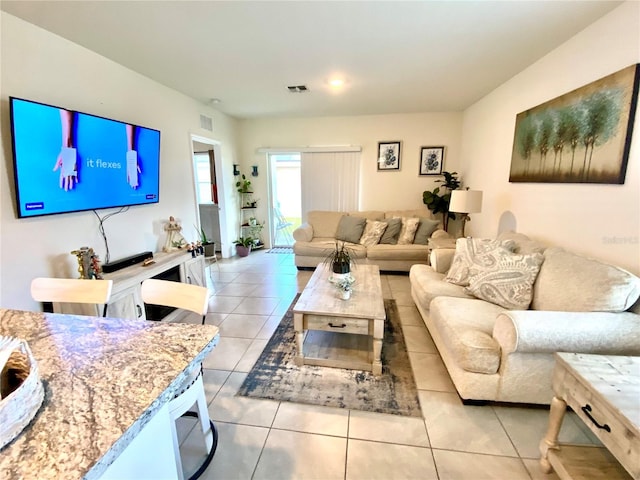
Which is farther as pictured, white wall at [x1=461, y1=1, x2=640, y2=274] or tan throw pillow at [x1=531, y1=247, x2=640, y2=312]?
white wall at [x1=461, y1=1, x2=640, y2=274]

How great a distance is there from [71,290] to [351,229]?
350 cm

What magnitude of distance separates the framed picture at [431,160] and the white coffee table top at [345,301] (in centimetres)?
298

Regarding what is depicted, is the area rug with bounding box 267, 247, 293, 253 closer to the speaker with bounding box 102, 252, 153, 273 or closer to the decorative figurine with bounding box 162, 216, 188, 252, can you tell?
the decorative figurine with bounding box 162, 216, 188, 252

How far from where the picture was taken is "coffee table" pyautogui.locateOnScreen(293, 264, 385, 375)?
6.66 ft

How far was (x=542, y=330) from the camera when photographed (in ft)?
5.12

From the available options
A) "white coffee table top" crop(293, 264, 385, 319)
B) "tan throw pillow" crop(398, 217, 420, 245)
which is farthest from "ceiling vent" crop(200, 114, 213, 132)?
"tan throw pillow" crop(398, 217, 420, 245)

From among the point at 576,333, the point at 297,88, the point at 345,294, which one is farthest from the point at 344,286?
the point at 297,88

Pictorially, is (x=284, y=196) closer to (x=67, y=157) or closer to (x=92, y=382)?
(x=67, y=157)

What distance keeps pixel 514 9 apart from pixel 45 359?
298 centimetres

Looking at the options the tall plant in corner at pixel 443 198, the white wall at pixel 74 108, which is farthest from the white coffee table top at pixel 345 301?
the tall plant in corner at pixel 443 198

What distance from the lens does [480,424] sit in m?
1.67

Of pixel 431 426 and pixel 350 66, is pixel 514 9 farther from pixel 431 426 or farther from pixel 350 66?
pixel 431 426

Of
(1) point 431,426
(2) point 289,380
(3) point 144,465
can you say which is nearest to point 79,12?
(3) point 144,465

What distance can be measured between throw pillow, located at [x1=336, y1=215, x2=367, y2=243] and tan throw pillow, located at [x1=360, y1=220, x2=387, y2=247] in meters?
0.08
